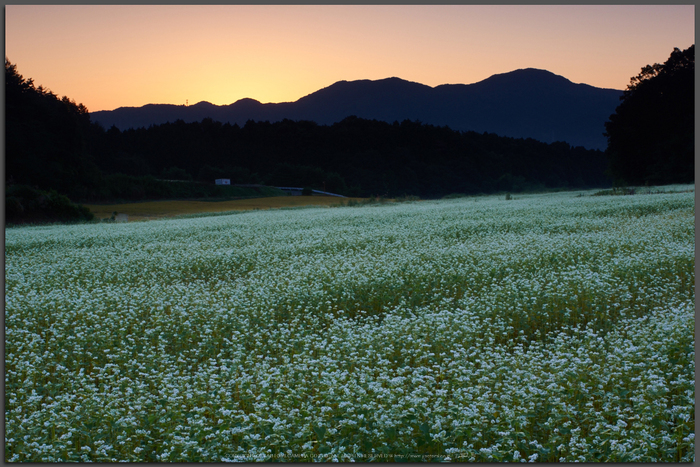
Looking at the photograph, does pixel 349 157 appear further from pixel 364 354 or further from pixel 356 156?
pixel 364 354

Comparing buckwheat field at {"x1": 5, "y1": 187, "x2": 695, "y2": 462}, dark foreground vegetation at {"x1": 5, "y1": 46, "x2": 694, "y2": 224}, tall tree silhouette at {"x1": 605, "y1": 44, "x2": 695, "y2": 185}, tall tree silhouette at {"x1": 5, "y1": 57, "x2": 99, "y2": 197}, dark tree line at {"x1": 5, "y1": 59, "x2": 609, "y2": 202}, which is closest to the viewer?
buckwheat field at {"x1": 5, "y1": 187, "x2": 695, "y2": 462}

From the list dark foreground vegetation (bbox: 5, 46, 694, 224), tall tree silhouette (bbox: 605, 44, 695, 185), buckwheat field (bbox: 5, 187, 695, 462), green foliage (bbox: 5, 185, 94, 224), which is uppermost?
dark foreground vegetation (bbox: 5, 46, 694, 224)

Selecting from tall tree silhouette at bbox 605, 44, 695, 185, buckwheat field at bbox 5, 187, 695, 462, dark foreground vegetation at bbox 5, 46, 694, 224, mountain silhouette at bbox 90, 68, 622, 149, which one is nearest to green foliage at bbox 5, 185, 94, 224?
mountain silhouette at bbox 90, 68, 622, 149

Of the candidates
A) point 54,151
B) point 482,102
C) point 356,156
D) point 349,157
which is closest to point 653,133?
point 482,102

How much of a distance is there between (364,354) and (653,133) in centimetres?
2257

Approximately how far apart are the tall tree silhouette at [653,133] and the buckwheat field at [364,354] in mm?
4548

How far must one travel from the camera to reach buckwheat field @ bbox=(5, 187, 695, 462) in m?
3.33

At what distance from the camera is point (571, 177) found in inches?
3538

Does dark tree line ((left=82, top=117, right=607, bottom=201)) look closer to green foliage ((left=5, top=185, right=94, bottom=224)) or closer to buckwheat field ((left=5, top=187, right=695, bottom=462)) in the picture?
green foliage ((left=5, top=185, right=94, bottom=224))

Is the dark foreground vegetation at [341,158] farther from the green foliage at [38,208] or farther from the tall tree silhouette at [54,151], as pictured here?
the green foliage at [38,208]

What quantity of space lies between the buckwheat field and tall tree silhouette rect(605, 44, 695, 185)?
4.55m

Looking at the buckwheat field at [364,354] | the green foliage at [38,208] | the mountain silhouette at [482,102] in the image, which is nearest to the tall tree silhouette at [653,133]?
the mountain silhouette at [482,102]

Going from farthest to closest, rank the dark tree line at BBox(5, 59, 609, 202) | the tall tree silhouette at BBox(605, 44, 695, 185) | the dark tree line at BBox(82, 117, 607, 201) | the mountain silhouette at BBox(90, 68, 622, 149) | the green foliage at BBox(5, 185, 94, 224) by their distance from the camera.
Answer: the dark tree line at BBox(82, 117, 607, 201) < the dark tree line at BBox(5, 59, 609, 202) < the green foliage at BBox(5, 185, 94, 224) < the tall tree silhouette at BBox(605, 44, 695, 185) < the mountain silhouette at BBox(90, 68, 622, 149)

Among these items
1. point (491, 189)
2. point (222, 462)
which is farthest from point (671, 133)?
point (491, 189)
